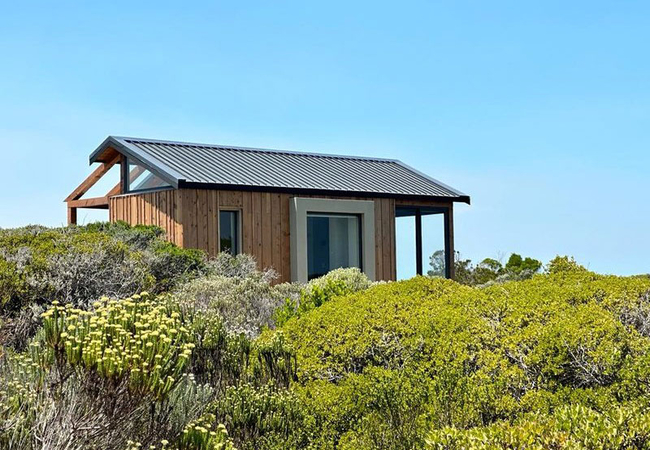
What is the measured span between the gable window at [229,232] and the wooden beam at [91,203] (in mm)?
4173

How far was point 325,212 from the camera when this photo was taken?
18281 mm

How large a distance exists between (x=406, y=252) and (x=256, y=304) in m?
10.9

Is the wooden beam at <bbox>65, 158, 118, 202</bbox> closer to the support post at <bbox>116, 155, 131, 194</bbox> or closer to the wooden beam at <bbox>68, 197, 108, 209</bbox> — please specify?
the wooden beam at <bbox>68, 197, 108, 209</bbox>

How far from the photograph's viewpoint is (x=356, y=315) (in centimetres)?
664

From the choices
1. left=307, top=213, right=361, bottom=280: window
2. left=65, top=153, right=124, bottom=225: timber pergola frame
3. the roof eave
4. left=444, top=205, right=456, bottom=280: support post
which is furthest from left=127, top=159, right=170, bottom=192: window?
left=444, top=205, right=456, bottom=280: support post

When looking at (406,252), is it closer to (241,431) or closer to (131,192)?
(131,192)

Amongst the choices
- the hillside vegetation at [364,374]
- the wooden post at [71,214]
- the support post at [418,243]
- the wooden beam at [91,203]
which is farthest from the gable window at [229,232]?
the hillside vegetation at [364,374]

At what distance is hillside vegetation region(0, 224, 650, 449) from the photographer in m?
4.33

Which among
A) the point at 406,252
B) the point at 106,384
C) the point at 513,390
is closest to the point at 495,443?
the point at 513,390

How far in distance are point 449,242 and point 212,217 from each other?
24.9 feet

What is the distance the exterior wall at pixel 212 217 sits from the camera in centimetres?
1591

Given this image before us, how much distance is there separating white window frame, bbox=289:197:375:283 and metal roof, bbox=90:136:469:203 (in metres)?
0.29

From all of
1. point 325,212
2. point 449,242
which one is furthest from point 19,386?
point 449,242

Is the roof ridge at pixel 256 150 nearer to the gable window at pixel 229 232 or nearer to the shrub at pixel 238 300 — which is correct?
the gable window at pixel 229 232
